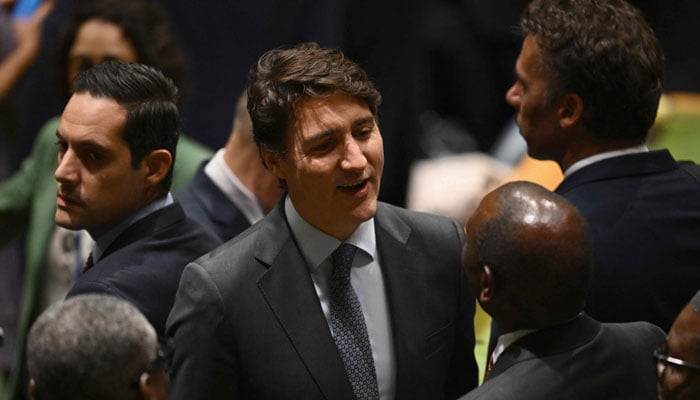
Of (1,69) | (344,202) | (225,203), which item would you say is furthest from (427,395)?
(1,69)

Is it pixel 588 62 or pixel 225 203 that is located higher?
pixel 588 62

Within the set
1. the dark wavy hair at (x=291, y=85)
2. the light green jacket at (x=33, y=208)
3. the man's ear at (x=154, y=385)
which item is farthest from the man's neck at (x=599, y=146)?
the light green jacket at (x=33, y=208)

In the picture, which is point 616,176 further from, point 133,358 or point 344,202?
point 133,358

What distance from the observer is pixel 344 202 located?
364 cm

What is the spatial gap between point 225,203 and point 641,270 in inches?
64.8

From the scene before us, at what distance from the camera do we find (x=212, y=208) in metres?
4.95

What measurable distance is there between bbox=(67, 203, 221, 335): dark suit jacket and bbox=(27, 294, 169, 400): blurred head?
70 cm

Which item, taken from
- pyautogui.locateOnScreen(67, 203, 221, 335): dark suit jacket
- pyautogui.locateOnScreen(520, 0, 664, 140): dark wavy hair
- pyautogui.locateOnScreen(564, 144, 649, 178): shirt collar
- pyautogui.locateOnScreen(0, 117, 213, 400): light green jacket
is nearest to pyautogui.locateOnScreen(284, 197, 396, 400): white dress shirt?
pyautogui.locateOnScreen(67, 203, 221, 335): dark suit jacket

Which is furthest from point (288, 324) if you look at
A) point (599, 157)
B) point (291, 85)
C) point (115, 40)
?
point (115, 40)

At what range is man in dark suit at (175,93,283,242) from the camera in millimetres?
4945

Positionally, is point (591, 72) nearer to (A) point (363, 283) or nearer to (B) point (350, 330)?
(A) point (363, 283)

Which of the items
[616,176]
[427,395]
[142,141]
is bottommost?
[427,395]

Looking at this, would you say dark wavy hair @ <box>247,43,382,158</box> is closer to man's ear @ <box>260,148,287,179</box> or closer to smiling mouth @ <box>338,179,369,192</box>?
man's ear @ <box>260,148,287,179</box>

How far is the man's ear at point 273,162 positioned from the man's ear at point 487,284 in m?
0.65
